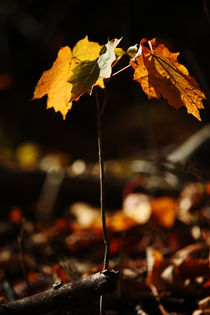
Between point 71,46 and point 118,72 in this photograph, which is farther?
point 71,46

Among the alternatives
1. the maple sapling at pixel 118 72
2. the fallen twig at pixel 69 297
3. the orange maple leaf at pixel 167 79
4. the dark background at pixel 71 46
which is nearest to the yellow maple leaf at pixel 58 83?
the maple sapling at pixel 118 72

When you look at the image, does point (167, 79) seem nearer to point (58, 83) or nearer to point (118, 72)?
point (118, 72)

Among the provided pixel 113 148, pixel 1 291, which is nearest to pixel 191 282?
pixel 1 291

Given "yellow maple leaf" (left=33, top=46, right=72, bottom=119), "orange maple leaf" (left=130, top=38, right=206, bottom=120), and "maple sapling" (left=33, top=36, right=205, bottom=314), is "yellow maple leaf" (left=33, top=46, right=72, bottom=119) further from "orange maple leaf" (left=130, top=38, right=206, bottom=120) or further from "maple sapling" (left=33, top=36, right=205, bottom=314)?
"orange maple leaf" (left=130, top=38, right=206, bottom=120)

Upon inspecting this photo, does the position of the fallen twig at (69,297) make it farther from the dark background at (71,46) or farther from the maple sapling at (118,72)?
the dark background at (71,46)

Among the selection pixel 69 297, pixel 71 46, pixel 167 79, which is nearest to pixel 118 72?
pixel 167 79

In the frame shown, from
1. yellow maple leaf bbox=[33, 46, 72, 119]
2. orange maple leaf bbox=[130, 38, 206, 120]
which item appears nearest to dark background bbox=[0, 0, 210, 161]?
yellow maple leaf bbox=[33, 46, 72, 119]

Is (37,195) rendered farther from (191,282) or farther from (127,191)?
(191,282)
